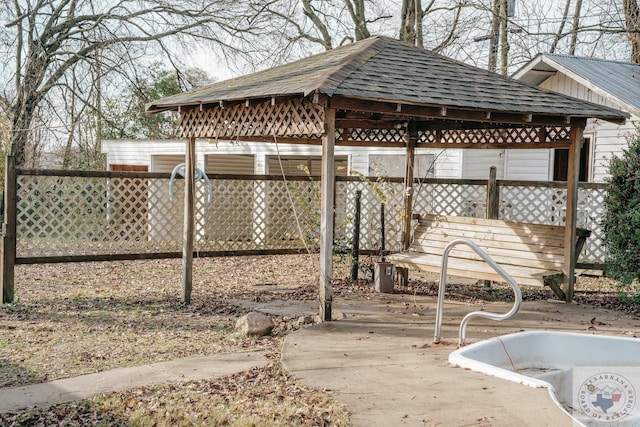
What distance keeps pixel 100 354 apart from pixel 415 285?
4.67 m

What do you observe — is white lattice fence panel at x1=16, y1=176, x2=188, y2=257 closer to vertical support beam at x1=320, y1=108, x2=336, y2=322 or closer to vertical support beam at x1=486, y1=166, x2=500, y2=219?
vertical support beam at x1=320, y1=108, x2=336, y2=322

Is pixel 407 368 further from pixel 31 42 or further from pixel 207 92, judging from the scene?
pixel 31 42

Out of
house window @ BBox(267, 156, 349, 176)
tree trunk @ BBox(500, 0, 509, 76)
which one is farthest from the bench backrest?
tree trunk @ BBox(500, 0, 509, 76)

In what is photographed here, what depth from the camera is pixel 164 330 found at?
252 inches

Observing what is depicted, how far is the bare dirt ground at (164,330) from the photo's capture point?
400 centimetres

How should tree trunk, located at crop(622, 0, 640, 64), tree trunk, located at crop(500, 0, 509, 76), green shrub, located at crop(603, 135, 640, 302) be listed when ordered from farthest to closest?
1. tree trunk, located at crop(500, 0, 509, 76)
2. tree trunk, located at crop(622, 0, 640, 64)
3. green shrub, located at crop(603, 135, 640, 302)

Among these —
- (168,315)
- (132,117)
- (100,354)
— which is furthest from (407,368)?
(132,117)

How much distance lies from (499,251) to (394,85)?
262 cm

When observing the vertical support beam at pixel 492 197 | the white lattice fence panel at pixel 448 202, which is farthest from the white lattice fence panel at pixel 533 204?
the vertical support beam at pixel 492 197

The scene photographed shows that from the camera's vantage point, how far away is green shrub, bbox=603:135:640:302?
7.56 meters

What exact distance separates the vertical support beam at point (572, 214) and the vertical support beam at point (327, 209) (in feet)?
9.45

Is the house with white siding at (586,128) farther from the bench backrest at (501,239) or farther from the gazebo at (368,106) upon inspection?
the bench backrest at (501,239)

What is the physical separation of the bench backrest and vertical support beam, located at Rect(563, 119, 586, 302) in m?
0.10

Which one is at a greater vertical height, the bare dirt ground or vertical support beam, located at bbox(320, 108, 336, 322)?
vertical support beam, located at bbox(320, 108, 336, 322)
